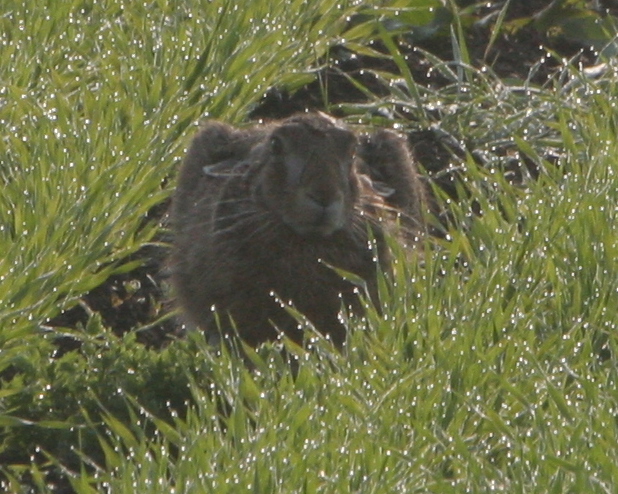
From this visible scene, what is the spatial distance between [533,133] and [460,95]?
33cm

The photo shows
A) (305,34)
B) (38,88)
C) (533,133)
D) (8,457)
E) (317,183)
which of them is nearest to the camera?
(8,457)

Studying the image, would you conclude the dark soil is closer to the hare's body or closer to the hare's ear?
the hare's body

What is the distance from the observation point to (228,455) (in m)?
3.34

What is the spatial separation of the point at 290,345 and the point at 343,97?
88.3 inches

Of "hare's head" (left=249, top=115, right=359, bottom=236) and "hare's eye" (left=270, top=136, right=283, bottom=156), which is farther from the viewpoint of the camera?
"hare's eye" (left=270, top=136, right=283, bottom=156)

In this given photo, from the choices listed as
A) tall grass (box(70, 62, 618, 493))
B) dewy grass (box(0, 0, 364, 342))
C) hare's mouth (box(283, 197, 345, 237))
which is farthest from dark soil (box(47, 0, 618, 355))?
tall grass (box(70, 62, 618, 493))

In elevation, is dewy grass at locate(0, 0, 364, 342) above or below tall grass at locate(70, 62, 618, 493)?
above

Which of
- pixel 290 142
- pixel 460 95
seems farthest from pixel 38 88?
pixel 460 95

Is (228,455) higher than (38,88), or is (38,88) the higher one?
(38,88)

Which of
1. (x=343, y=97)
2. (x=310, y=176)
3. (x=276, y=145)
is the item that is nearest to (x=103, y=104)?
(x=276, y=145)

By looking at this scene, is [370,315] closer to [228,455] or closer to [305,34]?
[228,455]

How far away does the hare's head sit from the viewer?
4430mm

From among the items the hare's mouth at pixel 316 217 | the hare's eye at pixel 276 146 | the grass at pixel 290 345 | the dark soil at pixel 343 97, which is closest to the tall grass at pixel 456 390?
the grass at pixel 290 345

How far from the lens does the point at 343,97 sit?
19.9 feet
